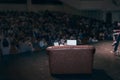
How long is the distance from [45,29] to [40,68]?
10.6 meters

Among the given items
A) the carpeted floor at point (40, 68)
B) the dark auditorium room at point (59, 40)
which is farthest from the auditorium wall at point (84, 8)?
the carpeted floor at point (40, 68)

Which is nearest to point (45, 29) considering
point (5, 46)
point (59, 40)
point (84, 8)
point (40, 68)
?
point (59, 40)

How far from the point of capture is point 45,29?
77.4 feet

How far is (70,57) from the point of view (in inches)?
468

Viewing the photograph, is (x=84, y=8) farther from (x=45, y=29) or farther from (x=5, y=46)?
(x=5, y=46)

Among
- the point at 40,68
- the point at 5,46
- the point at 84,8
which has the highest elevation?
the point at 84,8

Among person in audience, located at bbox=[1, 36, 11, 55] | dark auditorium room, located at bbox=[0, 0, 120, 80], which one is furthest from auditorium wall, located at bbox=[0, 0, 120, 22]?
person in audience, located at bbox=[1, 36, 11, 55]

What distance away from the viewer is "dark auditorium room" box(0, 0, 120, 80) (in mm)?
11875

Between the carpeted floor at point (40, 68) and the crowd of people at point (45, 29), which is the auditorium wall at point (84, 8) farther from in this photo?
the carpeted floor at point (40, 68)

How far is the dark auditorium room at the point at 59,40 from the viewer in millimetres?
11875

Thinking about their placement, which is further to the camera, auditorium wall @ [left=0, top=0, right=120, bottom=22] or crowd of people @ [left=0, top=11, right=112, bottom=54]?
auditorium wall @ [left=0, top=0, right=120, bottom=22]

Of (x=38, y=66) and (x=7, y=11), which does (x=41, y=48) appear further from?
(x=7, y=11)

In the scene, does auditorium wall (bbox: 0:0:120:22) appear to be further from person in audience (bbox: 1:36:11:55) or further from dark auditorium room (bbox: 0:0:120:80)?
person in audience (bbox: 1:36:11:55)

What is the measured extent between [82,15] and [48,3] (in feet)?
12.9
